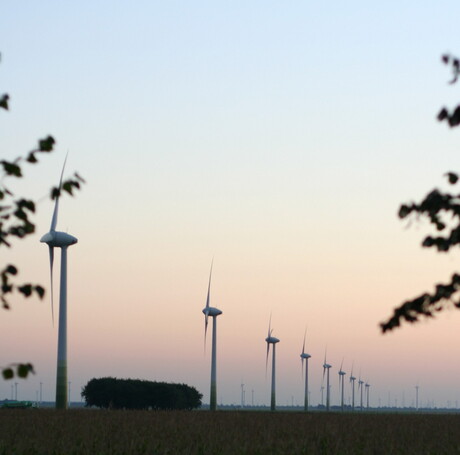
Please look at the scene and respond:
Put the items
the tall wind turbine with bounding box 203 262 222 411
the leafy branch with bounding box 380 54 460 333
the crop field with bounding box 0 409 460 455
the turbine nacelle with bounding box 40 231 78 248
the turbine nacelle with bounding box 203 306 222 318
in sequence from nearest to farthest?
the leafy branch with bounding box 380 54 460 333, the crop field with bounding box 0 409 460 455, the turbine nacelle with bounding box 40 231 78 248, the tall wind turbine with bounding box 203 262 222 411, the turbine nacelle with bounding box 203 306 222 318

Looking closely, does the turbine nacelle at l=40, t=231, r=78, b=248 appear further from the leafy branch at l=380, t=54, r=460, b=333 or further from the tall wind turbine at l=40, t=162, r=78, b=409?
the leafy branch at l=380, t=54, r=460, b=333

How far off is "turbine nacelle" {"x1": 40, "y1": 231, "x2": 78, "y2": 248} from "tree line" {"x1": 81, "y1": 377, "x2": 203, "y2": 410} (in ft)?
215

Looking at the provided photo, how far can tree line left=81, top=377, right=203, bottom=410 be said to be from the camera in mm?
153000

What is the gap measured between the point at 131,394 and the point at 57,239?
223 ft

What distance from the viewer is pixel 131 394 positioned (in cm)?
15338

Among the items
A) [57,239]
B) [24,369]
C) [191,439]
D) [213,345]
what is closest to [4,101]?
[24,369]

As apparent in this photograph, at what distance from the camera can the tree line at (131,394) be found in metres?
153

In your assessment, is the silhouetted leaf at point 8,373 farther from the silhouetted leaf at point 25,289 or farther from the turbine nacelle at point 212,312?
the turbine nacelle at point 212,312

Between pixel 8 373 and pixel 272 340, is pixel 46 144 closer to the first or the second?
pixel 8 373

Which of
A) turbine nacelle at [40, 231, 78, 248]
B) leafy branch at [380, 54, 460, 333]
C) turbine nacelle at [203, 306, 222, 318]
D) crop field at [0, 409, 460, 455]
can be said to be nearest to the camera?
leafy branch at [380, 54, 460, 333]

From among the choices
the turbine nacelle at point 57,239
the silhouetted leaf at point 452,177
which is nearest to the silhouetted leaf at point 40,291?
the silhouetted leaf at point 452,177

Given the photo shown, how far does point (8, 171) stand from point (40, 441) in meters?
29.6

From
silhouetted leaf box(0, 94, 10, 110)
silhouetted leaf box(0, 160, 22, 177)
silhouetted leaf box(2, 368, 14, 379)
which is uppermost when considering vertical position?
silhouetted leaf box(0, 94, 10, 110)

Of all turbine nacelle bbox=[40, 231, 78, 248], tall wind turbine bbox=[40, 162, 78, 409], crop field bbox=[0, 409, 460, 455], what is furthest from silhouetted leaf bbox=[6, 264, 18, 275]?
turbine nacelle bbox=[40, 231, 78, 248]
